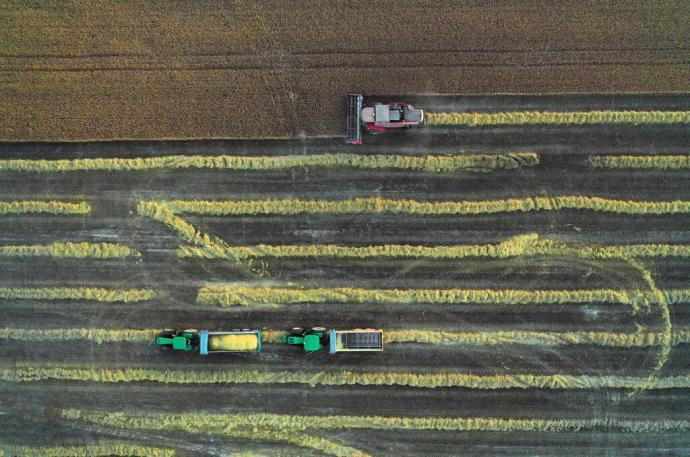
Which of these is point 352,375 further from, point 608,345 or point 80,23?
point 80,23

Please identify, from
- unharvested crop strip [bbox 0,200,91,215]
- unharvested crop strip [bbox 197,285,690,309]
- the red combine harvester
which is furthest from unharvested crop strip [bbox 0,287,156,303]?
the red combine harvester

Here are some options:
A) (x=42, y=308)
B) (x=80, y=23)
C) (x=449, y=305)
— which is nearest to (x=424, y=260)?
(x=449, y=305)

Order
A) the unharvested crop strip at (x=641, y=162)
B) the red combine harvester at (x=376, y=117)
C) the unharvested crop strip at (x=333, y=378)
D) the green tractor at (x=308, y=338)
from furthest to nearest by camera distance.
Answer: the unharvested crop strip at (x=641, y=162), the unharvested crop strip at (x=333, y=378), the red combine harvester at (x=376, y=117), the green tractor at (x=308, y=338)

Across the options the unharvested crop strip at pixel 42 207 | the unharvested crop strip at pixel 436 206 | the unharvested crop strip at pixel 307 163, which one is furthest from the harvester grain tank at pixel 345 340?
the unharvested crop strip at pixel 42 207

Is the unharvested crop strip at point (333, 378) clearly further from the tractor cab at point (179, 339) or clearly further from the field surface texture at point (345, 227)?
the tractor cab at point (179, 339)

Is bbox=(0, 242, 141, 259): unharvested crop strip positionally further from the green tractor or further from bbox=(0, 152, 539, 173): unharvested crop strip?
the green tractor

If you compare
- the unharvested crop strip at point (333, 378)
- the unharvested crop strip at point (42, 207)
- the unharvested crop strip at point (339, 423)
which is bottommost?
the unharvested crop strip at point (339, 423)

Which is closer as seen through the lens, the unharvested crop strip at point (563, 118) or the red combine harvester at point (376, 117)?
the red combine harvester at point (376, 117)
